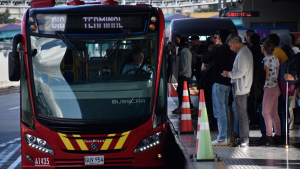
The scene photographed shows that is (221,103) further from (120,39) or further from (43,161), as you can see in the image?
(43,161)

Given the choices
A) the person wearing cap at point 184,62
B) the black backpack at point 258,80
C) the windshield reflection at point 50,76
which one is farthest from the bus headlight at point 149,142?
the person wearing cap at point 184,62

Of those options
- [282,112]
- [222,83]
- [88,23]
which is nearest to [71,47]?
[88,23]

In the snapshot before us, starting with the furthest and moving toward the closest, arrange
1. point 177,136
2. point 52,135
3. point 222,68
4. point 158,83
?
point 177,136, point 222,68, point 158,83, point 52,135

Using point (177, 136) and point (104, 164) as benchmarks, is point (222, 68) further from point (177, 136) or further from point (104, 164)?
point (104, 164)

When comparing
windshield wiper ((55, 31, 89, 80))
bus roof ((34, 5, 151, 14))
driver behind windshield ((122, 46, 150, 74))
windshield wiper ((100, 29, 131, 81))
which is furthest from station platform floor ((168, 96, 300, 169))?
bus roof ((34, 5, 151, 14))

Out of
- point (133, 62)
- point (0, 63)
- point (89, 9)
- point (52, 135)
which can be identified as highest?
point (89, 9)

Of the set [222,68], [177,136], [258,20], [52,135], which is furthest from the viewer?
[258,20]

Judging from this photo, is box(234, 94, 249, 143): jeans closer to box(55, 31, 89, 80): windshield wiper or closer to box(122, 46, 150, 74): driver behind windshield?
box(122, 46, 150, 74): driver behind windshield

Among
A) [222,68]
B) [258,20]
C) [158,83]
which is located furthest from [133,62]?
[258,20]

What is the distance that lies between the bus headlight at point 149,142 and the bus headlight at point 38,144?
1.24m

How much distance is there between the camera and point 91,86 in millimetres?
5973

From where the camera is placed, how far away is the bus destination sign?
599 centimetres

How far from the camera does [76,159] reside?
226 inches

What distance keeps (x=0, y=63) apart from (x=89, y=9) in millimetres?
23521
